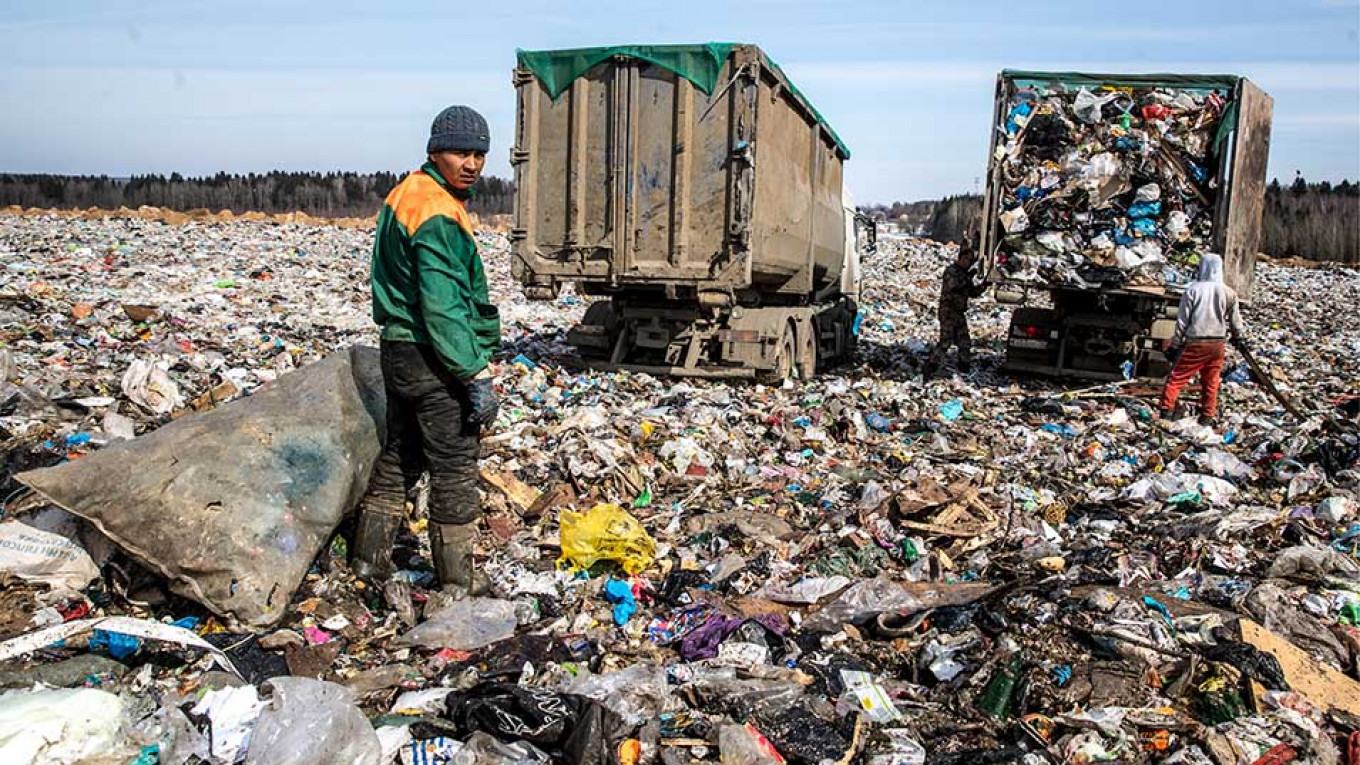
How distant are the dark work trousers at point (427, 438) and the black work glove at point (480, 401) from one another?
0.11 feet

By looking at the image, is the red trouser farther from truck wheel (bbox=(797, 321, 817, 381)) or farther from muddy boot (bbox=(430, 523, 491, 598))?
muddy boot (bbox=(430, 523, 491, 598))

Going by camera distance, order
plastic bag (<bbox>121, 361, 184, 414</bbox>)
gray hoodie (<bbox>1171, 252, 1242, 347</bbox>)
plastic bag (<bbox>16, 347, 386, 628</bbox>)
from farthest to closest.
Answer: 1. gray hoodie (<bbox>1171, 252, 1242, 347</bbox>)
2. plastic bag (<bbox>121, 361, 184, 414</bbox>)
3. plastic bag (<bbox>16, 347, 386, 628</bbox>)

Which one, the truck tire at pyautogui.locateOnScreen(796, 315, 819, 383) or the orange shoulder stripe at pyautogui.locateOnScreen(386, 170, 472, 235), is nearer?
the orange shoulder stripe at pyautogui.locateOnScreen(386, 170, 472, 235)

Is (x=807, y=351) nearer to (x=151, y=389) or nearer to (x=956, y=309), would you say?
(x=956, y=309)

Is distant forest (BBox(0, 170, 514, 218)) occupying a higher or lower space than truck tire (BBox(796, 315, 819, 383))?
higher

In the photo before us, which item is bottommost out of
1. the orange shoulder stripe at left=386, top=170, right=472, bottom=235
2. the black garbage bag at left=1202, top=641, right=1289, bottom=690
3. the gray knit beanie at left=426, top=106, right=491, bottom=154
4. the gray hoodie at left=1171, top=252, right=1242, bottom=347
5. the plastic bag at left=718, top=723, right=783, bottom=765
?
the plastic bag at left=718, top=723, right=783, bottom=765

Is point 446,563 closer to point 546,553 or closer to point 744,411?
point 546,553

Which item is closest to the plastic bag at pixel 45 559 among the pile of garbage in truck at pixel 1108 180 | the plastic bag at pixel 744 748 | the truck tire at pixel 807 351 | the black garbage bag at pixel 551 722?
the black garbage bag at pixel 551 722

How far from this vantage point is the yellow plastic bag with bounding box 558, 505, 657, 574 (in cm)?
423

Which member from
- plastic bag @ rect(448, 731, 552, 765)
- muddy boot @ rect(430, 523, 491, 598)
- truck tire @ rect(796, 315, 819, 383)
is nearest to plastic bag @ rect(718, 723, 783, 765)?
plastic bag @ rect(448, 731, 552, 765)

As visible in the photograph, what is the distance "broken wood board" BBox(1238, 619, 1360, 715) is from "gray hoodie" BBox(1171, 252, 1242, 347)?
4.70 meters

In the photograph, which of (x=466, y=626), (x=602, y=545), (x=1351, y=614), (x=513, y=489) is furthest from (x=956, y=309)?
(x=466, y=626)

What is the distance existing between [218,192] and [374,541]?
30.9 metres

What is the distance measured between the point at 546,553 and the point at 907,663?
1.82m
